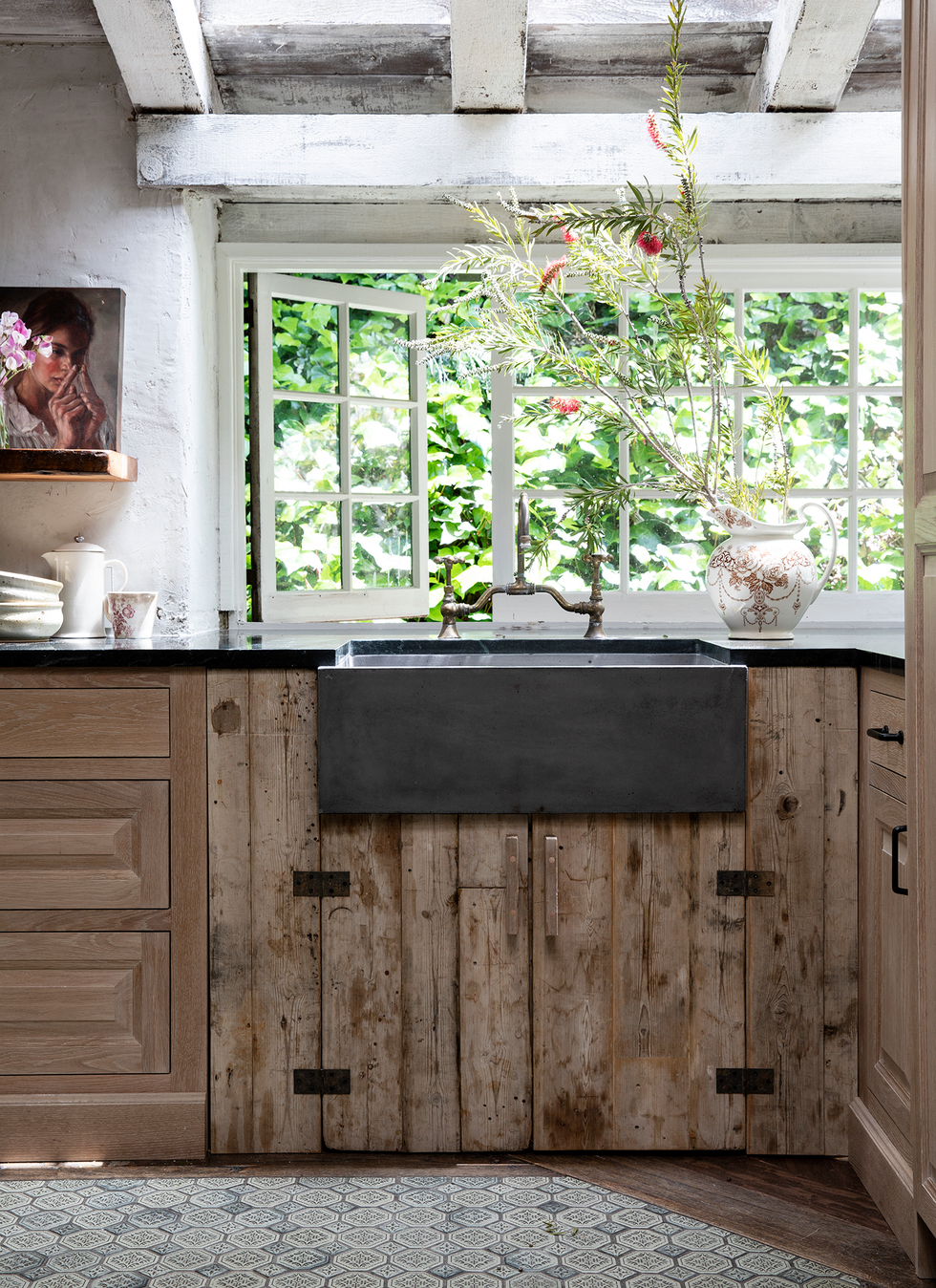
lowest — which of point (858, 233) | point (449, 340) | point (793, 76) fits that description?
point (449, 340)

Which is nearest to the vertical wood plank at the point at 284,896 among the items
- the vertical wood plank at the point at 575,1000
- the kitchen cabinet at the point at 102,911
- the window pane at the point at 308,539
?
the kitchen cabinet at the point at 102,911

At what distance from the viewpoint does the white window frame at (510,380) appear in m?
2.74

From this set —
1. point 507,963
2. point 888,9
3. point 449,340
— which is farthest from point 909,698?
point 888,9

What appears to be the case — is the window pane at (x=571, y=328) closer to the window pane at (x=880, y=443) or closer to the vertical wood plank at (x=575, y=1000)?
the window pane at (x=880, y=443)

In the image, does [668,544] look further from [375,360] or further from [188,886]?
[188,886]

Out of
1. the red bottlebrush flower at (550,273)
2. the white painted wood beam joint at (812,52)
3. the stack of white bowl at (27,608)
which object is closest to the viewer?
the stack of white bowl at (27,608)

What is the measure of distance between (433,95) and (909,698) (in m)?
1.97

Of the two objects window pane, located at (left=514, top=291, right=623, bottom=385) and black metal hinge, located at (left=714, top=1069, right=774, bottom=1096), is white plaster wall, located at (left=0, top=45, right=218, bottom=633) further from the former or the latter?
black metal hinge, located at (left=714, top=1069, right=774, bottom=1096)

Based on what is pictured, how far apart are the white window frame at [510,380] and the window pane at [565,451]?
0.20 meters

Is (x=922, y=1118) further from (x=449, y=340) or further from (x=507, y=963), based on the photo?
(x=449, y=340)

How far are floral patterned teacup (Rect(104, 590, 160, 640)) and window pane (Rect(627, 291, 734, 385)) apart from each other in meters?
1.32

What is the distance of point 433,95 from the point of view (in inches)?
102

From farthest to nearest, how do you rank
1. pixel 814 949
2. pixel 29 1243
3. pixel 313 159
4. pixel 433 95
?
pixel 433 95 < pixel 313 159 < pixel 814 949 < pixel 29 1243

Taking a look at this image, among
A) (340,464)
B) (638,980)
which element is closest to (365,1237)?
(638,980)
